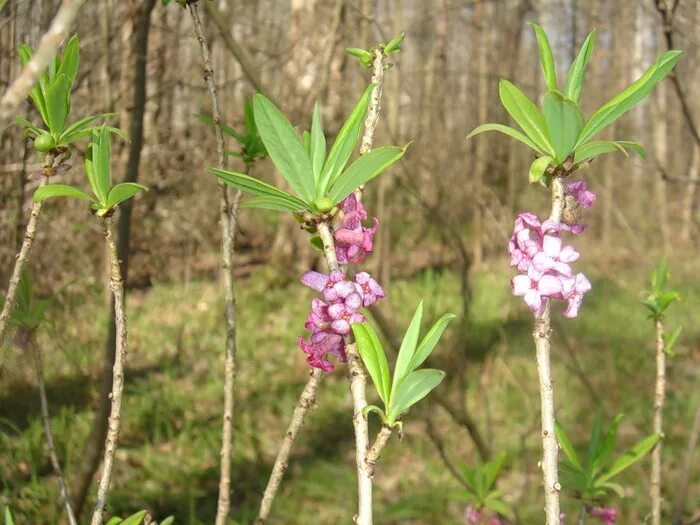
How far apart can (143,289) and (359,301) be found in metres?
7.18

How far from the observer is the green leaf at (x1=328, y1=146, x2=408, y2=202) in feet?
2.74

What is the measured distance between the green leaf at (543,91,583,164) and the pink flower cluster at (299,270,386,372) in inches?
10.0

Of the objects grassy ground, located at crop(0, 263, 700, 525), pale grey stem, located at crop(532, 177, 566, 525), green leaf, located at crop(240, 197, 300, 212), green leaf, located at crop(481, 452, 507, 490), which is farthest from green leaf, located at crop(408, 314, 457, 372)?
grassy ground, located at crop(0, 263, 700, 525)

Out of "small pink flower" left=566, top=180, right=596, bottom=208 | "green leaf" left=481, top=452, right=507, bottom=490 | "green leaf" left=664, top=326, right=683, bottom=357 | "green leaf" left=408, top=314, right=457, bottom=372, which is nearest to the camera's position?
"green leaf" left=408, top=314, right=457, bottom=372

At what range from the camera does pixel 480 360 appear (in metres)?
5.66

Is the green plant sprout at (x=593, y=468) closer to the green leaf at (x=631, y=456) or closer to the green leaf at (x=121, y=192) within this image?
the green leaf at (x=631, y=456)

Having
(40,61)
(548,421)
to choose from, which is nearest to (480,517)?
(548,421)

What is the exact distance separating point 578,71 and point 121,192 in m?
0.57

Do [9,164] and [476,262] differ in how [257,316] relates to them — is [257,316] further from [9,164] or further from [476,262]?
[9,164]

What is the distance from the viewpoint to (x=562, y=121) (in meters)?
0.84

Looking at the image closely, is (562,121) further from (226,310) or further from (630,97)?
(226,310)

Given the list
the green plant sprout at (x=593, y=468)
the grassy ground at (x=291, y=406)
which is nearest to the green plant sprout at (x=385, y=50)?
the green plant sprout at (x=593, y=468)

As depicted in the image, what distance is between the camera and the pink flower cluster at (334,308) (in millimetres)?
813

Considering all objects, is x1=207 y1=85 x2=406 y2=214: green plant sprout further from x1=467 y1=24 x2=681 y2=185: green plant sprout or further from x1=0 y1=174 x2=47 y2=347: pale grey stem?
x1=0 y1=174 x2=47 y2=347: pale grey stem
